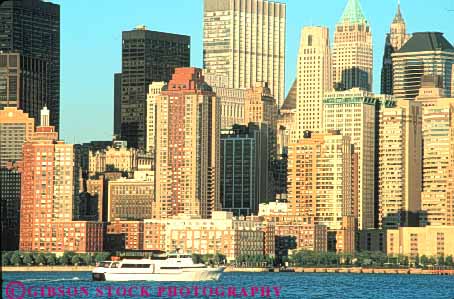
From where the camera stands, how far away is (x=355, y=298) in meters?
115

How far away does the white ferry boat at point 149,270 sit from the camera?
143 metres

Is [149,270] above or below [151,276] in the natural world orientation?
above

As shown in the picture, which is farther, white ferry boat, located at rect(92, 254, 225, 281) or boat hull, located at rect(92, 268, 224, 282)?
white ferry boat, located at rect(92, 254, 225, 281)

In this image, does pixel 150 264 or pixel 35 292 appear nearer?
pixel 35 292

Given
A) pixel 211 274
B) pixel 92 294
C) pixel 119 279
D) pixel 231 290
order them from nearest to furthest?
1. pixel 92 294
2. pixel 231 290
3. pixel 119 279
4. pixel 211 274

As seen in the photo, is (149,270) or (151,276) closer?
(151,276)

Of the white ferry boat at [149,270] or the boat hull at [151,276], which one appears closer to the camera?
the boat hull at [151,276]

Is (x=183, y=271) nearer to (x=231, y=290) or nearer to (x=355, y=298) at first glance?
(x=231, y=290)

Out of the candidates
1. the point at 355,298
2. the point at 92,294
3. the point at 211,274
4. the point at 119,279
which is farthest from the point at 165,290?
the point at 211,274

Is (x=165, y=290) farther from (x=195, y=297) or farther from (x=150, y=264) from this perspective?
(x=150, y=264)

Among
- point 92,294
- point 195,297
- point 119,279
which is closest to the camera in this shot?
point 195,297

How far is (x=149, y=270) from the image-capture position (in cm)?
14362

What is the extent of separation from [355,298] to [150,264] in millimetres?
34292

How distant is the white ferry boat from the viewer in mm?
143250
